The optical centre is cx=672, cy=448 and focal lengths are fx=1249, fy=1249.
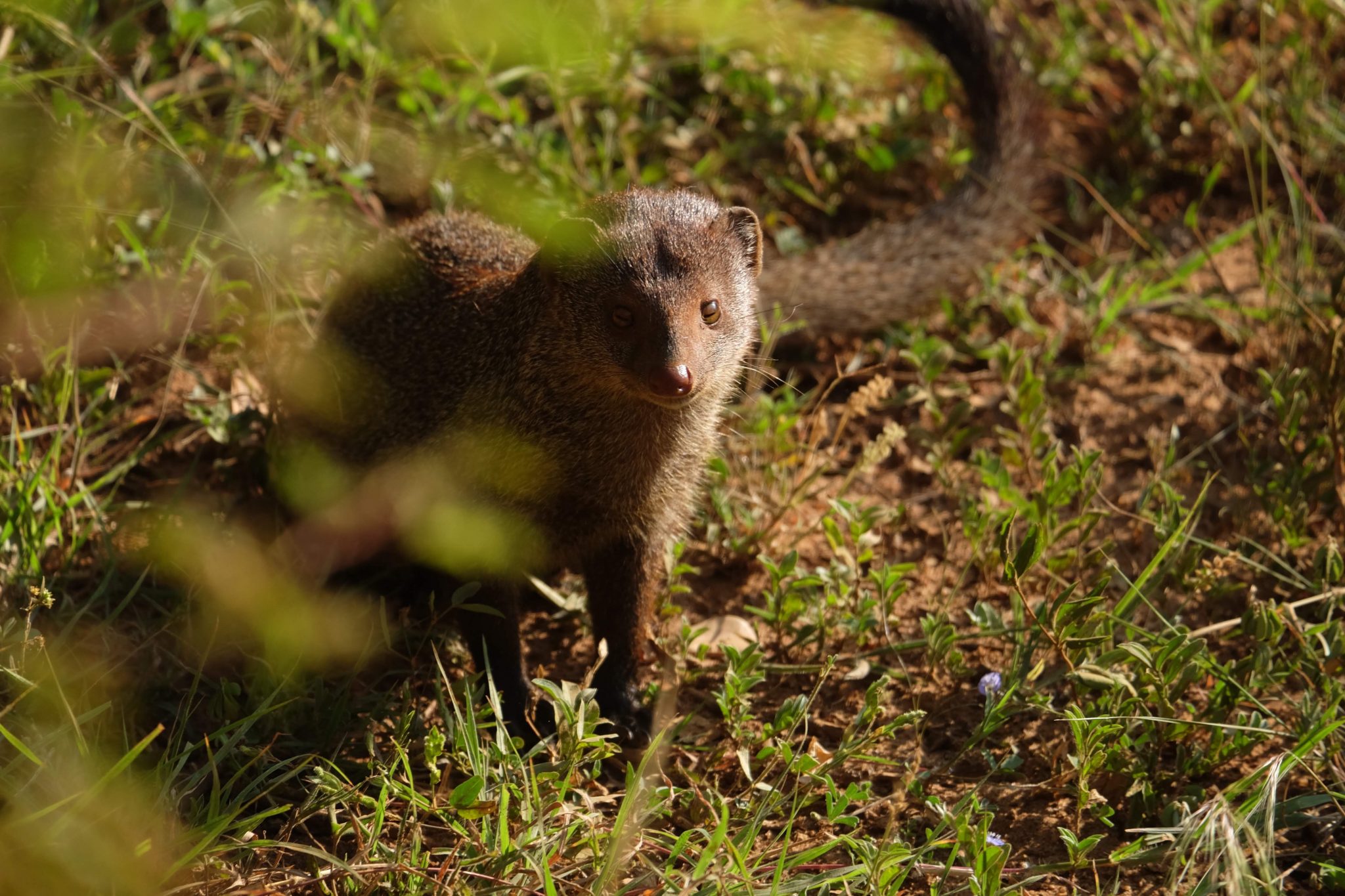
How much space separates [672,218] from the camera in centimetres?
233

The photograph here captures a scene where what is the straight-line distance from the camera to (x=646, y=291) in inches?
88.0

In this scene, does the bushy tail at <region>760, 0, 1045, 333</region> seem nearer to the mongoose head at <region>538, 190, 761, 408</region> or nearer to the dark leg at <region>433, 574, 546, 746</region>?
the mongoose head at <region>538, 190, 761, 408</region>

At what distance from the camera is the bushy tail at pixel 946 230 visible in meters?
3.36

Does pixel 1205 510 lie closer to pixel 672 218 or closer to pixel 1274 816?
pixel 1274 816

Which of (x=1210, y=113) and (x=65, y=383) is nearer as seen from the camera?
(x=65, y=383)

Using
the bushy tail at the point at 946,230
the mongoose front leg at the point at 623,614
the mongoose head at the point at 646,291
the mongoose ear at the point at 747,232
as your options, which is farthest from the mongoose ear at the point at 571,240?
the bushy tail at the point at 946,230

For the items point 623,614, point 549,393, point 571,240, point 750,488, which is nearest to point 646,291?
point 571,240

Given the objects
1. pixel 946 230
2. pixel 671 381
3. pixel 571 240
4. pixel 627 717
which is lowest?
pixel 627 717

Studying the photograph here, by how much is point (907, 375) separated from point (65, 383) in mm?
2101

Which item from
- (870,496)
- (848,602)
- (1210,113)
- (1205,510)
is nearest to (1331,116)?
(1210,113)

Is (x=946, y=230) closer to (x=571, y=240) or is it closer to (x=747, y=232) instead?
(x=747, y=232)

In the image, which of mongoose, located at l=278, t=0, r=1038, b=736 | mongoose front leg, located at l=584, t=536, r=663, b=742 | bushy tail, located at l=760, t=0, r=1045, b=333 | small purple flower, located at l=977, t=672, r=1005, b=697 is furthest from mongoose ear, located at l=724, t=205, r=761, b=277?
small purple flower, located at l=977, t=672, r=1005, b=697

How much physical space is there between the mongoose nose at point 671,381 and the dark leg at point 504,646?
0.59m

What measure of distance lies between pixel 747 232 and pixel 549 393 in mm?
515
